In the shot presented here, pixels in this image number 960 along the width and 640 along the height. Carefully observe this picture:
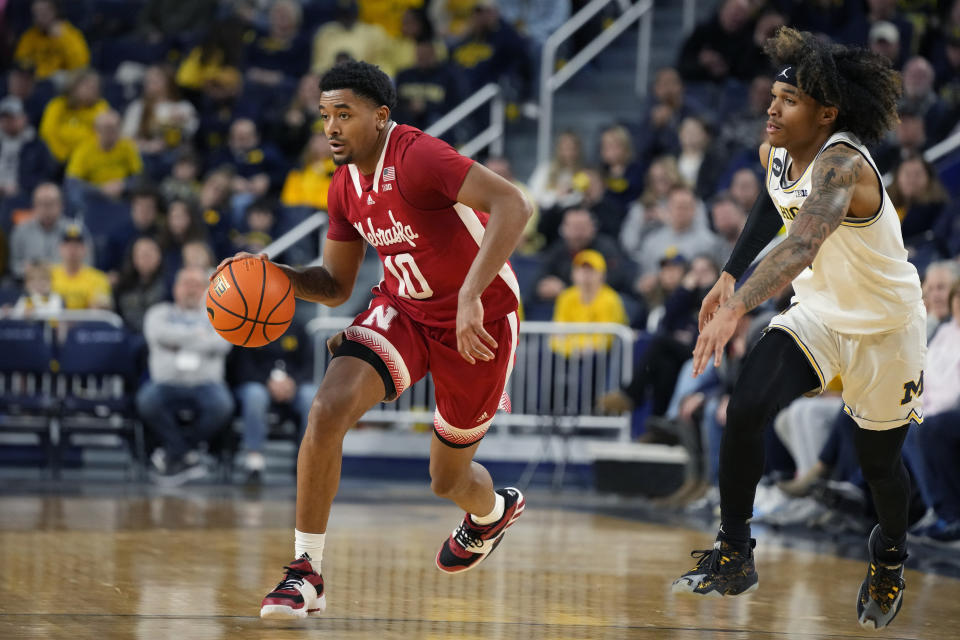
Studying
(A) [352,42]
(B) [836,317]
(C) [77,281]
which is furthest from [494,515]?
(A) [352,42]

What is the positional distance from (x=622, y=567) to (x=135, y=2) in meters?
12.9

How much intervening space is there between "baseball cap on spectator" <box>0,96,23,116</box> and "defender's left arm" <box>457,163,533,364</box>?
1098 cm

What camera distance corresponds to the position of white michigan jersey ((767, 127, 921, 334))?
4.34 m

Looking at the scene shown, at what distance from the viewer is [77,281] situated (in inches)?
453

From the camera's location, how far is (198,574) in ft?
17.7

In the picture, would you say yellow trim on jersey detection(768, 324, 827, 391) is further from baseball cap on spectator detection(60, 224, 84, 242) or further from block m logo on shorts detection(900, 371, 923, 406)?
baseball cap on spectator detection(60, 224, 84, 242)

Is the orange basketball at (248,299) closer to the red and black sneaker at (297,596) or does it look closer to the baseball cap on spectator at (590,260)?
the red and black sneaker at (297,596)

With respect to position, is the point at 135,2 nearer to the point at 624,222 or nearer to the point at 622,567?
the point at 624,222

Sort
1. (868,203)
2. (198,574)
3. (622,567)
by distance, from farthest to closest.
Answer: (622,567), (198,574), (868,203)

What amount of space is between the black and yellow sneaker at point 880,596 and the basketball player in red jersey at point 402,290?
1.45 metres

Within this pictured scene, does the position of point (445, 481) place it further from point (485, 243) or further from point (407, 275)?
point (485, 243)

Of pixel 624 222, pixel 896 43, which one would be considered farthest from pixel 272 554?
pixel 896 43

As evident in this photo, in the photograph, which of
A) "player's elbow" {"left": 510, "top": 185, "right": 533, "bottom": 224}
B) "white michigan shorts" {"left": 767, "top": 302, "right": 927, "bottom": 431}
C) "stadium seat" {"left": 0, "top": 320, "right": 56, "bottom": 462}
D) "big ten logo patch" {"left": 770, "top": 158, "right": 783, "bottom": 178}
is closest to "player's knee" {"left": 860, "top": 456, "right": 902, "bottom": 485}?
"white michigan shorts" {"left": 767, "top": 302, "right": 927, "bottom": 431}

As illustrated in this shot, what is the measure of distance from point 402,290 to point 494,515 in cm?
110
